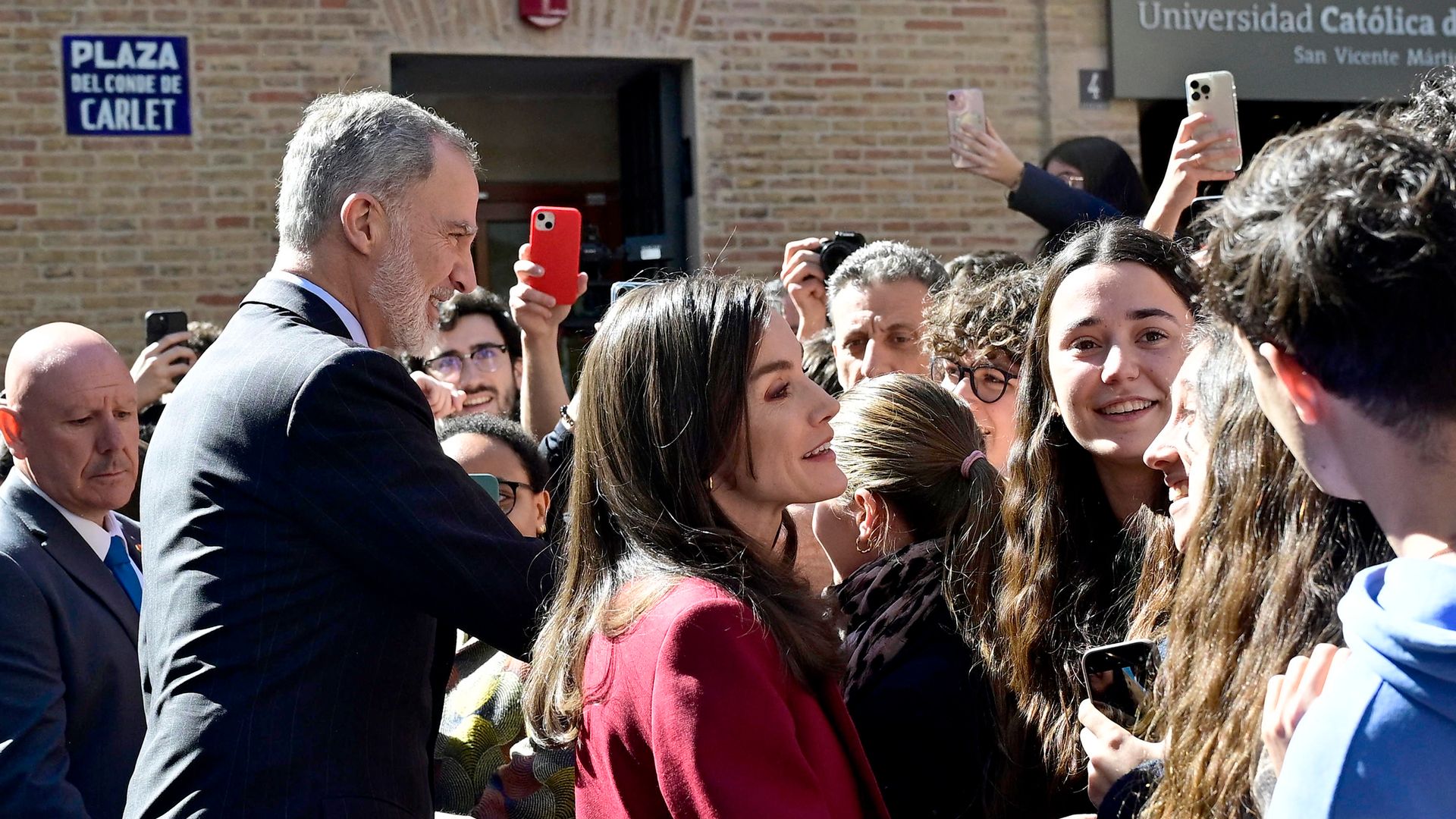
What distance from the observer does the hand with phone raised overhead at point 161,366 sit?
468 cm

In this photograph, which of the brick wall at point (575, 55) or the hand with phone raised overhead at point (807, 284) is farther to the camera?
the brick wall at point (575, 55)

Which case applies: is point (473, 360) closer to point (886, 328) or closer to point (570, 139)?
point (886, 328)

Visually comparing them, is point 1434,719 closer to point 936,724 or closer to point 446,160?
point 936,724

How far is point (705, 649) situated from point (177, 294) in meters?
6.15

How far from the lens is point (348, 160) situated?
2395 mm

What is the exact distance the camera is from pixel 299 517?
204 centimetres

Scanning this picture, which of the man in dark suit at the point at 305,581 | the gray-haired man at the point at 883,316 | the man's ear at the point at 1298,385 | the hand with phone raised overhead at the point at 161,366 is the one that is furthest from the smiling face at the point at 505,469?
the man's ear at the point at 1298,385

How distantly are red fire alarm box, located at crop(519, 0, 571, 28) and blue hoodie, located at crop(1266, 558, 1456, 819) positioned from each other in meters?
6.72

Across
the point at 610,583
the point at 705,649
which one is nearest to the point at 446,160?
the point at 610,583

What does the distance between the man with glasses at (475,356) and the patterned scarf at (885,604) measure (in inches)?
109

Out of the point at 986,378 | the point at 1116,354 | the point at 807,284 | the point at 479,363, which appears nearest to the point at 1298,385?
the point at 1116,354

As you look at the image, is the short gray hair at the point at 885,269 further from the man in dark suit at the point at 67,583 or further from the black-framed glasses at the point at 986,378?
the man in dark suit at the point at 67,583

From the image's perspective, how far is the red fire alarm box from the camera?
736 cm

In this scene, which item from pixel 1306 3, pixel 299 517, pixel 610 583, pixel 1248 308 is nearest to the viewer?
pixel 1248 308
